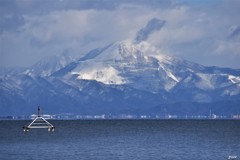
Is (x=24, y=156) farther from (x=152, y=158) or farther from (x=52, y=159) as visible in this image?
(x=152, y=158)

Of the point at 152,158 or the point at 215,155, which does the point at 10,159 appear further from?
the point at 215,155

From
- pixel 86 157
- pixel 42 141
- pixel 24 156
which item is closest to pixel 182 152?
pixel 86 157

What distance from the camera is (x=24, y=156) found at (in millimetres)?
124312

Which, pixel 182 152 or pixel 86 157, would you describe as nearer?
pixel 86 157

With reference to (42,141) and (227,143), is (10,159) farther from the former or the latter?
(227,143)

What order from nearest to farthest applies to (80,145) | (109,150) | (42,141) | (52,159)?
(52,159) → (109,150) → (80,145) → (42,141)

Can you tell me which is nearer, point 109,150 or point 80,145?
point 109,150

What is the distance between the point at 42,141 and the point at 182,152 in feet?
136

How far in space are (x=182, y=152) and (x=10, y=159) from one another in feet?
104

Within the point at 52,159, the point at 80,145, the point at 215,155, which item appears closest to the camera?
the point at 52,159

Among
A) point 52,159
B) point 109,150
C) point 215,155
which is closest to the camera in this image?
point 52,159

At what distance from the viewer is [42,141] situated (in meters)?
165

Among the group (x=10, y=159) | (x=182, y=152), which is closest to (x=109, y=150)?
(x=182, y=152)

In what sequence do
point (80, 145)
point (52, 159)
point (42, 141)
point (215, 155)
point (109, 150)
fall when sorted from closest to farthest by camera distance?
point (52, 159)
point (215, 155)
point (109, 150)
point (80, 145)
point (42, 141)
